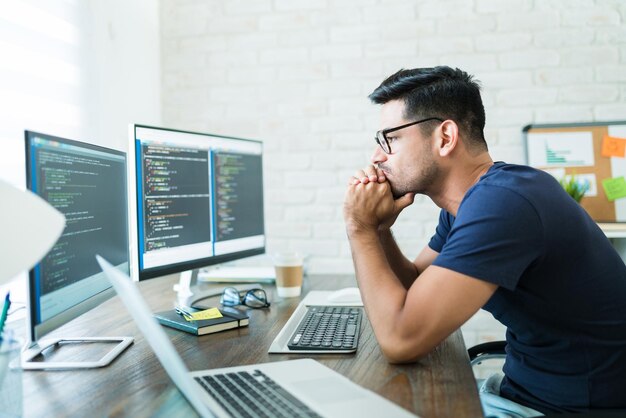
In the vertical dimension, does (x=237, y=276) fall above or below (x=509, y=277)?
below

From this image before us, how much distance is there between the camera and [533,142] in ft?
7.49

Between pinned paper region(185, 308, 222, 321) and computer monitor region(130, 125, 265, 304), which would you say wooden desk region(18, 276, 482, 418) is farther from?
computer monitor region(130, 125, 265, 304)

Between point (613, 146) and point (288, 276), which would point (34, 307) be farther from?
point (613, 146)

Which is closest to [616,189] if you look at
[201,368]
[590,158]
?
[590,158]

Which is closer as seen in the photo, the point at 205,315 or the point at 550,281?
the point at 550,281

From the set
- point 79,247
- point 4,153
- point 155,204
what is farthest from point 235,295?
point 4,153

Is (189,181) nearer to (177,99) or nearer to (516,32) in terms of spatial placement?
(177,99)

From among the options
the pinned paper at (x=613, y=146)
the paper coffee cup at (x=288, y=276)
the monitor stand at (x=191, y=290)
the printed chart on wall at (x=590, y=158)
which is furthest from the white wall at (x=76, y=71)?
the pinned paper at (x=613, y=146)

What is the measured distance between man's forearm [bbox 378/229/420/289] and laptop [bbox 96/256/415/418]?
599 millimetres

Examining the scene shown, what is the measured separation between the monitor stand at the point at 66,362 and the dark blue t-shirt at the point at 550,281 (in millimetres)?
628

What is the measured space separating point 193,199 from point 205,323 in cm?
45

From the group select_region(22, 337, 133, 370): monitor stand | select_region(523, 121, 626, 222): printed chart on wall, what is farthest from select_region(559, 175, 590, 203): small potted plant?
select_region(22, 337, 133, 370): monitor stand

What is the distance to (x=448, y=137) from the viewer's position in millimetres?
1262

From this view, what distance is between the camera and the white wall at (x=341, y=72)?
2271 mm
